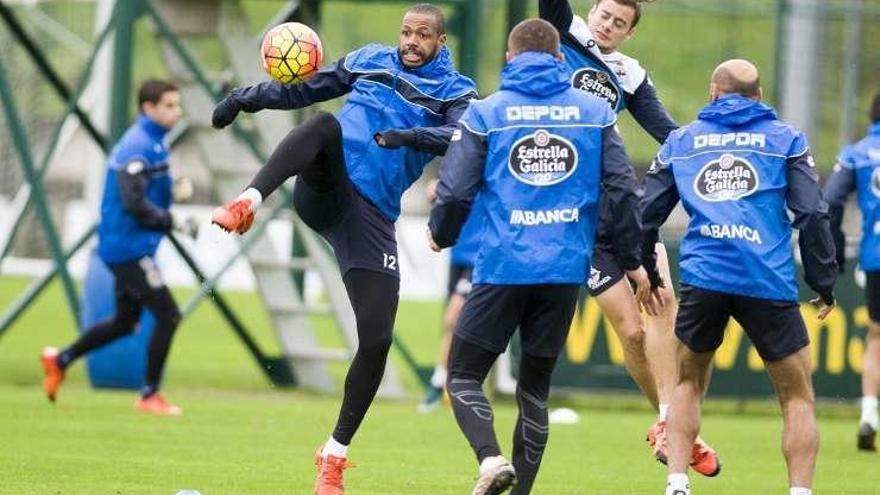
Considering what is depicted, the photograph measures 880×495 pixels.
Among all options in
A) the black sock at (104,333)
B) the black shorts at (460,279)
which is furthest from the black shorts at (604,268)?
the black shorts at (460,279)

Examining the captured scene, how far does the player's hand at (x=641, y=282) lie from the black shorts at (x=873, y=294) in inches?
199

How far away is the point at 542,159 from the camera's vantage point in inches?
339

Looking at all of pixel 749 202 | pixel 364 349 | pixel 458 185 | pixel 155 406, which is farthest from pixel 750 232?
pixel 155 406

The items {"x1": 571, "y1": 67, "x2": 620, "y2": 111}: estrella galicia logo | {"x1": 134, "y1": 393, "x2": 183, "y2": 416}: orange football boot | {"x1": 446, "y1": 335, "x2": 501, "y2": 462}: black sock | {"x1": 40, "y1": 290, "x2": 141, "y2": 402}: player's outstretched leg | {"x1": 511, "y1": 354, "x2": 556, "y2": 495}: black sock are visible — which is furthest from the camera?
{"x1": 40, "y1": 290, "x2": 141, "y2": 402}: player's outstretched leg

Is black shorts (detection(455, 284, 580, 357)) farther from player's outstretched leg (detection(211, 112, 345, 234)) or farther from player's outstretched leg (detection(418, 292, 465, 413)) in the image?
Result: player's outstretched leg (detection(418, 292, 465, 413))

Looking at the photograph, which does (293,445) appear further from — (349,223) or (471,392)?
(471,392)

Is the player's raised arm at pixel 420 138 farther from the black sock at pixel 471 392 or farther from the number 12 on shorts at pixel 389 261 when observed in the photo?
the black sock at pixel 471 392

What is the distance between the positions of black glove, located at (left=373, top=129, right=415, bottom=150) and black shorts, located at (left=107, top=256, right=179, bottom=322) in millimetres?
6782

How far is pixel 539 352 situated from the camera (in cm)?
891

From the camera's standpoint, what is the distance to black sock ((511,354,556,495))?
29.1ft

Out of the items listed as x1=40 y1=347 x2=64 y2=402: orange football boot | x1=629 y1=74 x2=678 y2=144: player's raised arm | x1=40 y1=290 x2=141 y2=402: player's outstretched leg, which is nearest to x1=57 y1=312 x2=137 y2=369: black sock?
x1=40 y1=290 x2=141 y2=402: player's outstretched leg

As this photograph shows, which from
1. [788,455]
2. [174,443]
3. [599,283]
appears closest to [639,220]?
[788,455]

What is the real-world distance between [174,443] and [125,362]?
508 centimetres

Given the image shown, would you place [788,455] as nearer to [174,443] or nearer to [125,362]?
[174,443]
